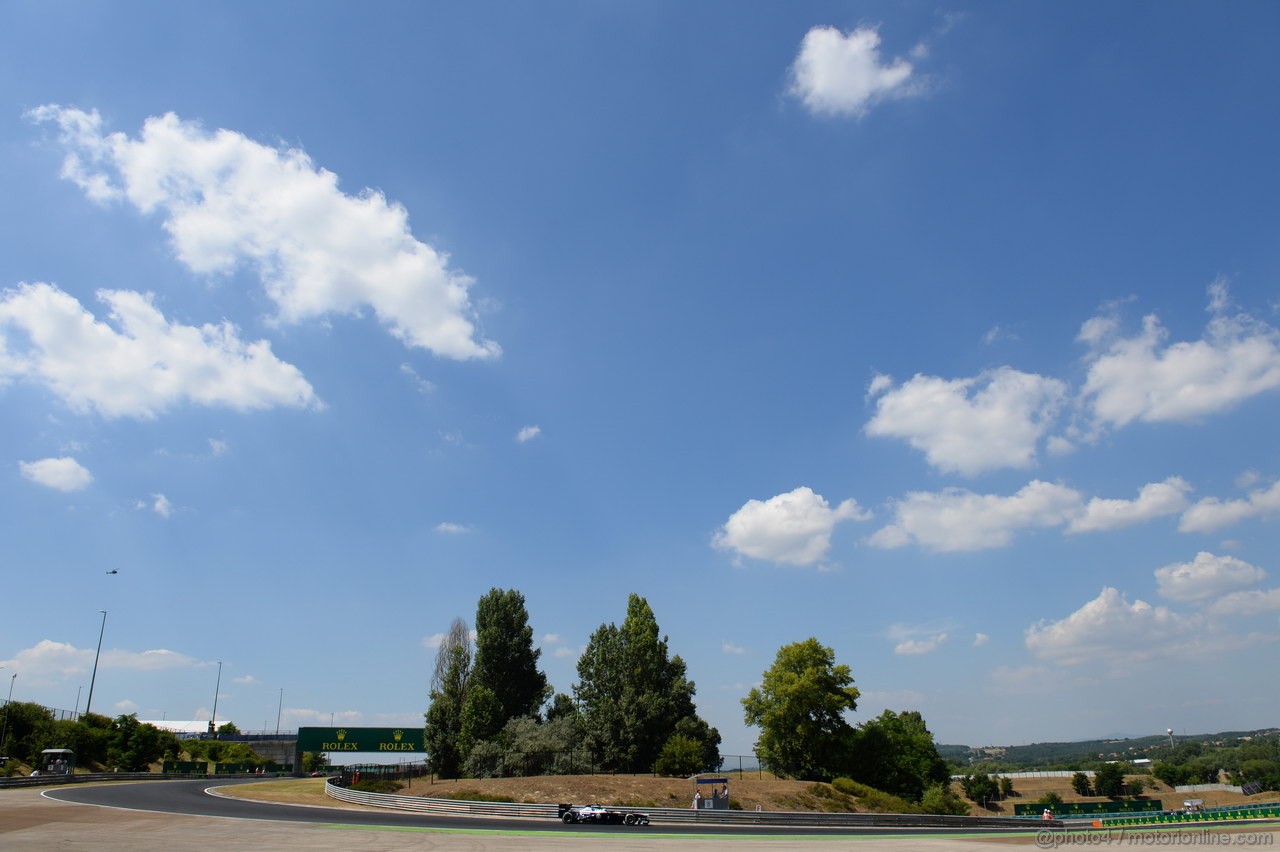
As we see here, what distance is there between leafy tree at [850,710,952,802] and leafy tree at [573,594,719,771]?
13.8 meters

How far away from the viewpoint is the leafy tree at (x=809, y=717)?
217 ft

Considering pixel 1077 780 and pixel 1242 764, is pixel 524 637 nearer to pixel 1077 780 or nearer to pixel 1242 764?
pixel 1077 780

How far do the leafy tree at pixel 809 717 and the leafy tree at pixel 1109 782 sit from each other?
343 feet

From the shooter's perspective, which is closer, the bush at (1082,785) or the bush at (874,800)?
the bush at (874,800)

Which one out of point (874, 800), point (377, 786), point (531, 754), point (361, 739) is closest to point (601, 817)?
point (874, 800)

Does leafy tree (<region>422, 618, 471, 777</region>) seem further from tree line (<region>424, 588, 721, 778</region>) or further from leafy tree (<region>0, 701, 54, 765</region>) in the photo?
leafy tree (<region>0, 701, 54, 765</region>)

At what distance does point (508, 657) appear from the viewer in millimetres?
79625

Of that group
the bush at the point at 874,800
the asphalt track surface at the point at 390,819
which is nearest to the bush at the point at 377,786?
the asphalt track surface at the point at 390,819

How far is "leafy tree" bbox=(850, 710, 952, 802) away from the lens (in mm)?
68438

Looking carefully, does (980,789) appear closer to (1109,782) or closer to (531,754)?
(1109,782)

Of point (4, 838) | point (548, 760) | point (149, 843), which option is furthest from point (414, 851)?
point (548, 760)

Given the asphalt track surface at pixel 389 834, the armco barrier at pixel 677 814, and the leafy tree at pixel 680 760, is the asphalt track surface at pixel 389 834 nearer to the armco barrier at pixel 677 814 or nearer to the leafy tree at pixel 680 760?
the armco barrier at pixel 677 814

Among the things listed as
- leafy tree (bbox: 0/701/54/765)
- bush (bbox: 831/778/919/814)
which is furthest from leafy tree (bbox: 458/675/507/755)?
leafy tree (bbox: 0/701/54/765)

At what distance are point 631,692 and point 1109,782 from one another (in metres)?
122
